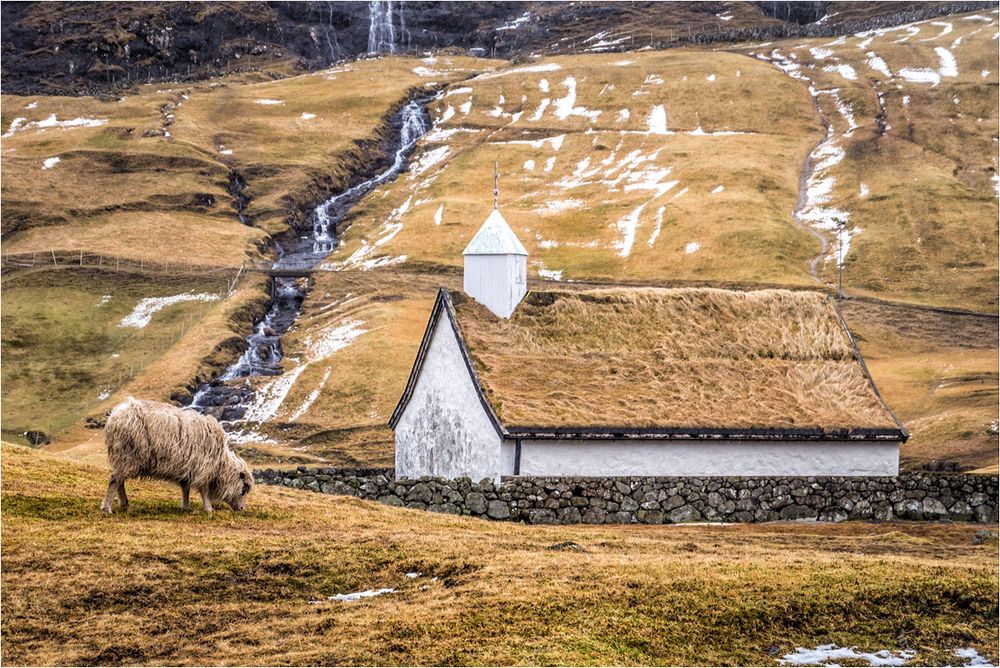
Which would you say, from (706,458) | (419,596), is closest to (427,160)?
(706,458)

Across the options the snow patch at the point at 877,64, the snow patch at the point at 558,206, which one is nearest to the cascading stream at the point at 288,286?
the snow patch at the point at 558,206

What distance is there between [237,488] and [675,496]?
50.0 ft

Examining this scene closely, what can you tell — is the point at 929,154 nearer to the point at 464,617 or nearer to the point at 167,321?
the point at 167,321

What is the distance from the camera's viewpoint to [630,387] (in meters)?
40.2

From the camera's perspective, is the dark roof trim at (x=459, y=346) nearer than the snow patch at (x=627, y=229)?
Yes

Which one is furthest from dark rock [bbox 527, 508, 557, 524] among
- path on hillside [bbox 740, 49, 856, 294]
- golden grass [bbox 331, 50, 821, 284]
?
path on hillside [bbox 740, 49, 856, 294]

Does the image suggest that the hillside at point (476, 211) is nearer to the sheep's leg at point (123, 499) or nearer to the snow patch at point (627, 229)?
the snow patch at point (627, 229)

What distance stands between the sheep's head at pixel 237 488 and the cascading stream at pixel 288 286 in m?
52.2

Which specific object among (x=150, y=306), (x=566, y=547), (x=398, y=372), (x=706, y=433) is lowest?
(x=398, y=372)

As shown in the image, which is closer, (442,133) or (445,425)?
(445,425)

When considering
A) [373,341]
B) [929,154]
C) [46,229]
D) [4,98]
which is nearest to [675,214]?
[929,154]

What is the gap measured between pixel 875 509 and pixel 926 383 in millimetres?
42198

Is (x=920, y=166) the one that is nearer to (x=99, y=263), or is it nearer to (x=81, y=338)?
(x=99, y=263)

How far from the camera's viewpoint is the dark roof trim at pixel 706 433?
1470 inches
